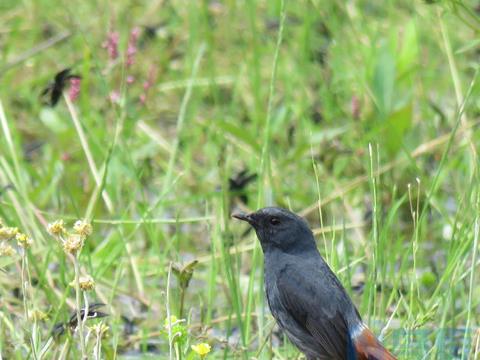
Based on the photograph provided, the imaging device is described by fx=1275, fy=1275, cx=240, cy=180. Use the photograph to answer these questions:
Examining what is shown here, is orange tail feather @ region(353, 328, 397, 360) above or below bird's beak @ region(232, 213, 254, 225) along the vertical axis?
below

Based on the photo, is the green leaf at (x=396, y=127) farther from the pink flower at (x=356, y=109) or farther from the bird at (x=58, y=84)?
the bird at (x=58, y=84)

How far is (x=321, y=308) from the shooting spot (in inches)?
155

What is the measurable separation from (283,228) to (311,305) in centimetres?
33

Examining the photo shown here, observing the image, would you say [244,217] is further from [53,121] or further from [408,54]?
[408,54]

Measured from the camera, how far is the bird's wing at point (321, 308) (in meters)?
3.89

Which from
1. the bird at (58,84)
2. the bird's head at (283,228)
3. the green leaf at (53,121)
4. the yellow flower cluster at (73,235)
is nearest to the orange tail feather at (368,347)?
the bird's head at (283,228)

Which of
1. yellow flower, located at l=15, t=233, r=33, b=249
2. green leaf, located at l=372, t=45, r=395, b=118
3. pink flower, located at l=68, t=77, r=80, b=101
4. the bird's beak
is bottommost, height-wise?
green leaf, located at l=372, t=45, r=395, b=118

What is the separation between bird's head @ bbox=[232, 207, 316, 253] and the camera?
13.6 feet

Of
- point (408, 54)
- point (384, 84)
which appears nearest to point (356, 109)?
point (384, 84)

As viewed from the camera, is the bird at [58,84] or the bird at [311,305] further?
the bird at [58,84]

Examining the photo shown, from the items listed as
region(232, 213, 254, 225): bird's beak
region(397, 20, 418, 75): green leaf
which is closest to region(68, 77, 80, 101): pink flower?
region(232, 213, 254, 225): bird's beak

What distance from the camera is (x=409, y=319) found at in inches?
152

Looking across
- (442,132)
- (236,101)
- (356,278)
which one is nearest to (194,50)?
(236,101)

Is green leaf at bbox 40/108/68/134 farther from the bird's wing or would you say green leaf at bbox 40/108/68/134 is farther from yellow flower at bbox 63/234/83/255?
yellow flower at bbox 63/234/83/255
